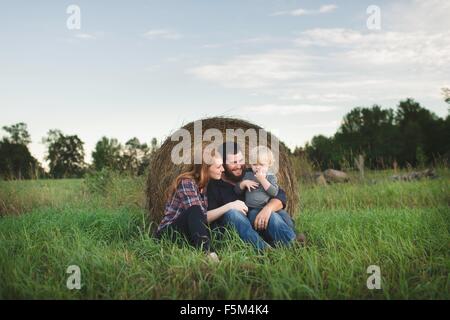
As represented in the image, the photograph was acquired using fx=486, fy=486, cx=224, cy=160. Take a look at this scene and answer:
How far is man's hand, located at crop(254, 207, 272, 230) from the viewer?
16.4 ft

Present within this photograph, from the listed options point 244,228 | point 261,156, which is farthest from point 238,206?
point 261,156

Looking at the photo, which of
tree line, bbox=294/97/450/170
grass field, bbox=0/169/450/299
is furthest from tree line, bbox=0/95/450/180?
grass field, bbox=0/169/450/299

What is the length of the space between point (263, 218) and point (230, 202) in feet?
1.32

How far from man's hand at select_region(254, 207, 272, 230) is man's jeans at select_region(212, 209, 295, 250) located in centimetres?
4

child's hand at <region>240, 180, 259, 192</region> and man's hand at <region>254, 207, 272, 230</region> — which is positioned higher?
child's hand at <region>240, 180, 259, 192</region>

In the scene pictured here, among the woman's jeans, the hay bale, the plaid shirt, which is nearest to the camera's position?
the woman's jeans

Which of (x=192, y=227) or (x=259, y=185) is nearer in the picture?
(x=192, y=227)

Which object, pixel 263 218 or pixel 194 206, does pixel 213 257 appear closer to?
pixel 194 206

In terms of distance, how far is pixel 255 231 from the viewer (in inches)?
196

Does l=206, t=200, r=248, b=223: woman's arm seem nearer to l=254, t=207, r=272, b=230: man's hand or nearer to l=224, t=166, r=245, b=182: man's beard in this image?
l=254, t=207, r=272, b=230: man's hand

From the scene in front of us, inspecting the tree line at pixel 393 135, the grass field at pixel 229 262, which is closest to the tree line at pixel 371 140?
the tree line at pixel 393 135
